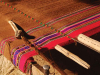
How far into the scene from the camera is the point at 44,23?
130 cm

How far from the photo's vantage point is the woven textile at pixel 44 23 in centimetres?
102

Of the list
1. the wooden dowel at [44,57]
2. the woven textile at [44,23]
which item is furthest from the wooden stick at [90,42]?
the wooden dowel at [44,57]

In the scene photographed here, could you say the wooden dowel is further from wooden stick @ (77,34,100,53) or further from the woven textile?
wooden stick @ (77,34,100,53)

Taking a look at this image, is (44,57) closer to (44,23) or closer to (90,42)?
(90,42)

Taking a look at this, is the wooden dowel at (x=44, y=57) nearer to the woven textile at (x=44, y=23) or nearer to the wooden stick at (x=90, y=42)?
the woven textile at (x=44, y=23)

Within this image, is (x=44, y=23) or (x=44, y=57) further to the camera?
(x=44, y=23)

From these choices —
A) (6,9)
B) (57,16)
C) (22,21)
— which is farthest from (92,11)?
(6,9)

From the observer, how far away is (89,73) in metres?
1.84

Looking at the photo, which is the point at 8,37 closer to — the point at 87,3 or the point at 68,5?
the point at 68,5

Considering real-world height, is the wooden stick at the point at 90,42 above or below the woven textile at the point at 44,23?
below

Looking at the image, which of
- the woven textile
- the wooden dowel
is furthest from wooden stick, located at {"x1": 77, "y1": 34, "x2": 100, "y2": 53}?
the wooden dowel

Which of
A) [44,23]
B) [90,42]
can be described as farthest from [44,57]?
[44,23]

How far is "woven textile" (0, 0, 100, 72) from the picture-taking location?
3.34ft

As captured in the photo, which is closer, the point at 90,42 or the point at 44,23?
the point at 90,42
